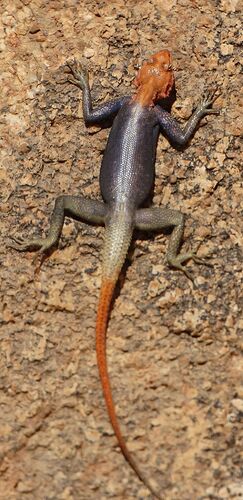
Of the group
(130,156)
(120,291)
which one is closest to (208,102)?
(130,156)

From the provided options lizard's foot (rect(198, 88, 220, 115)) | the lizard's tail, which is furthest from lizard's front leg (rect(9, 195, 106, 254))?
lizard's foot (rect(198, 88, 220, 115))

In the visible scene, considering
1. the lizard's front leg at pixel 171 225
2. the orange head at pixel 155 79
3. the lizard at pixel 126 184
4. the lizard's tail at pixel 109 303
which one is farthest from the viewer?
the orange head at pixel 155 79

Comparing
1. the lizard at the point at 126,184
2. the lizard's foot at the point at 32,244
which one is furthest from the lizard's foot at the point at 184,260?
the lizard's foot at the point at 32,244

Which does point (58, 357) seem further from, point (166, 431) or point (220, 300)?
point (220, 300)

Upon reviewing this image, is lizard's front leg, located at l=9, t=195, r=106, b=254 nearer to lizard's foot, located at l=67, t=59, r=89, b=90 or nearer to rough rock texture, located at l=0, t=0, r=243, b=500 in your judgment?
rough rock texture, located at l=0, t=0, r=243, b=500

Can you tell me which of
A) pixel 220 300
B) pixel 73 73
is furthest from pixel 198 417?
pixel 73 73

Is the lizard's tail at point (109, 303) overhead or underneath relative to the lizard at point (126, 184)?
underneath

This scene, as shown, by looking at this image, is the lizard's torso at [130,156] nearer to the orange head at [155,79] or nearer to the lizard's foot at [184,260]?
the orange head at [155,79]
